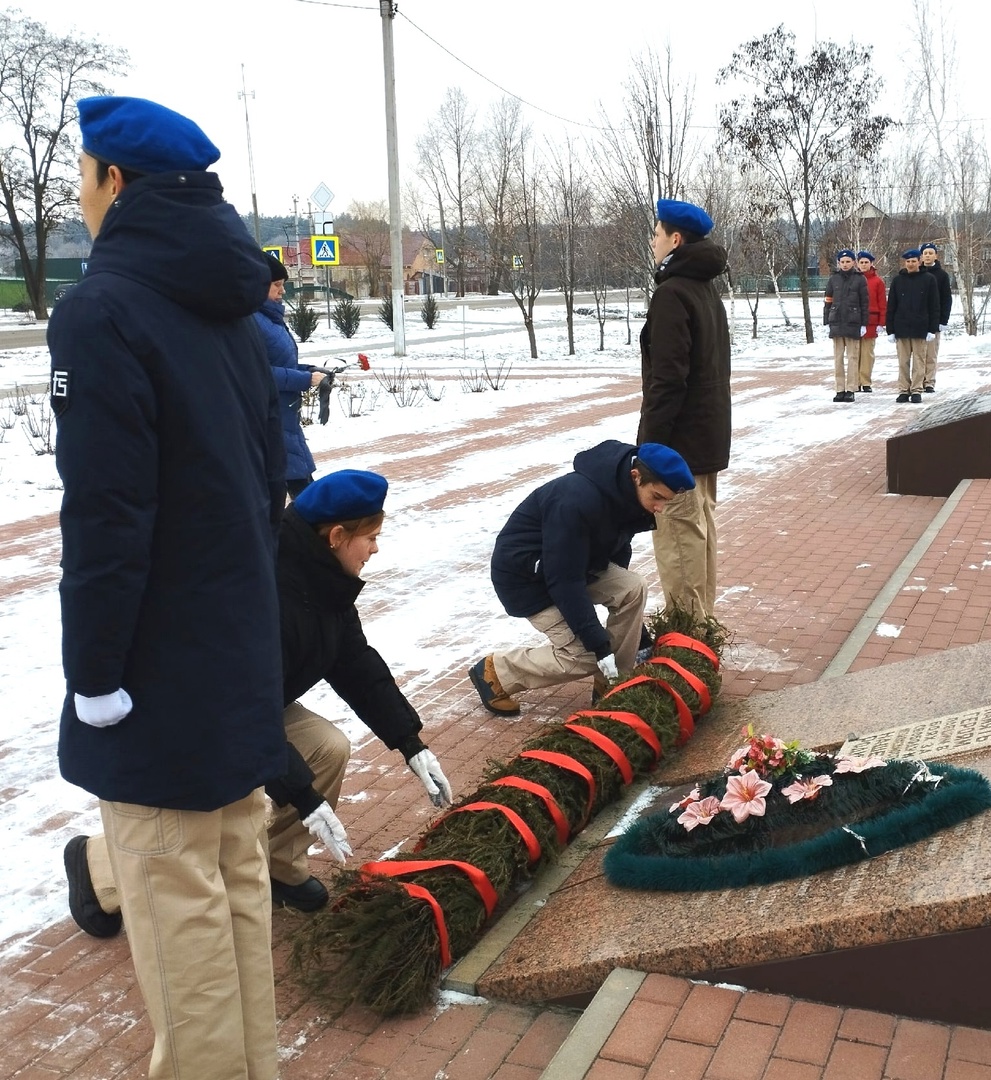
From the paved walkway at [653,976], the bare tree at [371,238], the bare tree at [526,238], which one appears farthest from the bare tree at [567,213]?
A: the bare tree at [371,238]

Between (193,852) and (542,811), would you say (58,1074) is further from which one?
(542,811)

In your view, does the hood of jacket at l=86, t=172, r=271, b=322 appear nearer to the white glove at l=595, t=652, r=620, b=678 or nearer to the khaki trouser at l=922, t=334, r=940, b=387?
the white glove at l=595, t=652, r=620, b=678

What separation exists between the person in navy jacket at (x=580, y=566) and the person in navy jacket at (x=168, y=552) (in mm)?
2245

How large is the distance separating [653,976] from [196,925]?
1074mm

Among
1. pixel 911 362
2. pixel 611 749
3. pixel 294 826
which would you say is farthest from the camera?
pixel 911 362

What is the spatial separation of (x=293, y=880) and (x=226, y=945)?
1087mm

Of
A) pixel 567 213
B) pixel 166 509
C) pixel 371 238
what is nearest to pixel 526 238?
pixel 567 213

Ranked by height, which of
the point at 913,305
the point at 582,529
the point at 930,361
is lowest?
the point at 582,529

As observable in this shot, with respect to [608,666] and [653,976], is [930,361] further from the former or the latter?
[653,976]

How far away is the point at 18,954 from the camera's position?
318 centimetres

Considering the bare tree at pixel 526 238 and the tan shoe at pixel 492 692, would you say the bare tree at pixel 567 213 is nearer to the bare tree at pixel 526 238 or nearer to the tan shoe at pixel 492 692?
the bare tree at pixel 526 238

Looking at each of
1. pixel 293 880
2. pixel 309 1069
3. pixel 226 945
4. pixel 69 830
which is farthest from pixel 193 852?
pixel 69 830

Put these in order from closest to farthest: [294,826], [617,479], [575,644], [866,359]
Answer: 1. [294,826]
2. [617,479]
3. [575,644]
4. [866,359]

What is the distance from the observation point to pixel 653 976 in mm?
2646
